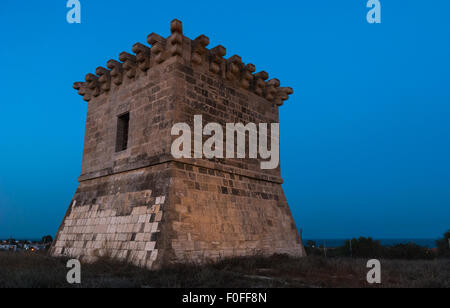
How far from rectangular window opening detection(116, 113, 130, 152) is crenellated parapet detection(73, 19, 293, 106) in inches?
45.8

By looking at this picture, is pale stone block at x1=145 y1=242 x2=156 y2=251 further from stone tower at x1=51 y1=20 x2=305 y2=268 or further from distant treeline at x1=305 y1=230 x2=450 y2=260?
distant treeline at x1=305 y1=230 x2=450 y2=260

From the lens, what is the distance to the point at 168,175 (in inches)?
→ 316

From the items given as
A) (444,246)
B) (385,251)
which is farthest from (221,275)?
(444,246)

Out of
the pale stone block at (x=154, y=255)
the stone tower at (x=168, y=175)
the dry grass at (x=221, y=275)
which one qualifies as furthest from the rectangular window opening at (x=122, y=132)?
the pale stone block at (x=154, y=255)

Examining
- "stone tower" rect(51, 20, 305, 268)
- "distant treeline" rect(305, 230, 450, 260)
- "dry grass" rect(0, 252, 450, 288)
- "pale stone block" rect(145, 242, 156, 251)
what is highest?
"stone tower" rect(51, 20, 305, 268)

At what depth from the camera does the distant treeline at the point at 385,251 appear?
16.5 m

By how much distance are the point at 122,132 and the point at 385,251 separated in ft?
50.4

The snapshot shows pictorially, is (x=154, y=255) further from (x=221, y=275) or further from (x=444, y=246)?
(x=444, y=246)

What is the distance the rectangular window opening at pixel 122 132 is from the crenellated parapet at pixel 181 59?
3.82 feet

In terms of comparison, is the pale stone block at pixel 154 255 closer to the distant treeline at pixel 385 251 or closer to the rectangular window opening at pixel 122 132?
the rectangular window opening at pixel 122 132

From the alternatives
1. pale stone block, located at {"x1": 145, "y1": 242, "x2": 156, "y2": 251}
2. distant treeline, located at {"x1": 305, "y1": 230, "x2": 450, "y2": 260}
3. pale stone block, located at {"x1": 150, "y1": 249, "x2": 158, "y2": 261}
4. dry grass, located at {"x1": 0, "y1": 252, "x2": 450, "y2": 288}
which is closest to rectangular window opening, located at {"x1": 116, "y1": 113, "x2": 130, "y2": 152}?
dry grass, located at {"x1": 0, "y1": 252, "x2": 450, "y2": 288}

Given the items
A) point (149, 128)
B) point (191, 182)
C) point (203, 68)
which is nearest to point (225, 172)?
point (191, 182)

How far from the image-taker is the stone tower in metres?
7.83

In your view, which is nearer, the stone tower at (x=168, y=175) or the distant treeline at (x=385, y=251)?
the stone tower at (x=168, y=175)
